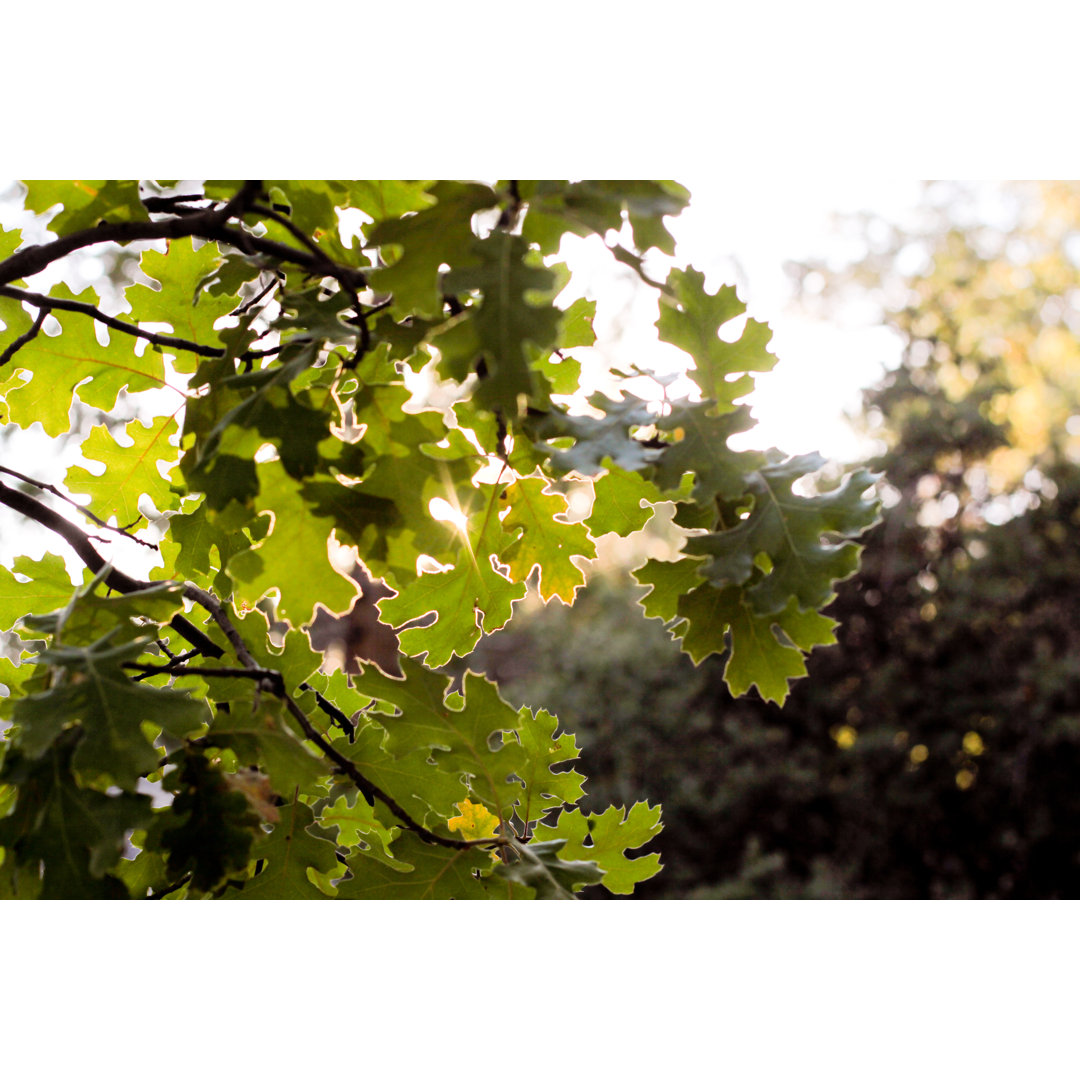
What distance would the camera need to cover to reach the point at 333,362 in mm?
1204

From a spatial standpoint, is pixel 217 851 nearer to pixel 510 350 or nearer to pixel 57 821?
pixel 57 821

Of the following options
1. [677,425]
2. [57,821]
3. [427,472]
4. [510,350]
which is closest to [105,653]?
[57,821]

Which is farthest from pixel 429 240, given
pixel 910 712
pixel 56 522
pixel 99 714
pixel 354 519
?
pixel 910 712

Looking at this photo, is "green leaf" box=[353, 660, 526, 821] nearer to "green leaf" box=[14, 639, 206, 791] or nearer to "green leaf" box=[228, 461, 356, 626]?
"green leaf" box=[228, 461, 356, 626]

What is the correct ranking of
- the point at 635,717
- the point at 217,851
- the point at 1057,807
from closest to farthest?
1. the point at 217,851
2. the point at 1057,807
3. the point at 635,717

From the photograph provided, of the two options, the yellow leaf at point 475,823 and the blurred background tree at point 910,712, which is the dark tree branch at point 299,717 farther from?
the blurred background tree at point 910,712

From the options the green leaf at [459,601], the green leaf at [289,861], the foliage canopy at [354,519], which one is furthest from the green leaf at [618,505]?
the green leaf at [289,861]

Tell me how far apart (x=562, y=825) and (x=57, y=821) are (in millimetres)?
712

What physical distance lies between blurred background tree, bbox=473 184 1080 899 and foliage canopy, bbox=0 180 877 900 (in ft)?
19.2

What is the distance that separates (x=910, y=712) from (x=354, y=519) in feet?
21.9

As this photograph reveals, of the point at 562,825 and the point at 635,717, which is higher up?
the point at 562,825

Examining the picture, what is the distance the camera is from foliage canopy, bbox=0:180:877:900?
0.87 metres

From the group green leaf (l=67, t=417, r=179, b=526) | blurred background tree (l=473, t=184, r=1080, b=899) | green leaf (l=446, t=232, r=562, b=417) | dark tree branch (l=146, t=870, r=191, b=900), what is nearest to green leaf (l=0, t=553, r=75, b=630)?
green leaf (l=67, t=417, r=179, b=526)

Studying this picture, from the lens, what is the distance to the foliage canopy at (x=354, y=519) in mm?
866
